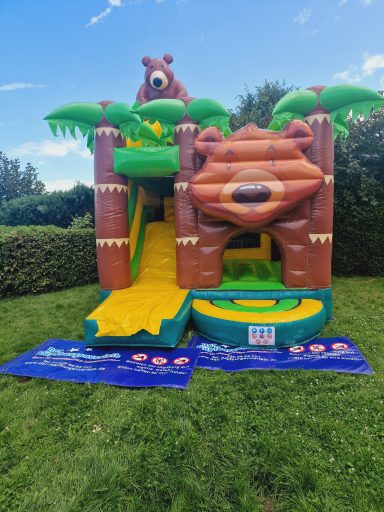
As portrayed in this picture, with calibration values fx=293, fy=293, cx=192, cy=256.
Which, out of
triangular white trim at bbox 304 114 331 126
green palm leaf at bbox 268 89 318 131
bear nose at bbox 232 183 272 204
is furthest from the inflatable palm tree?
triangular white trim at bbox 304 114 331 126

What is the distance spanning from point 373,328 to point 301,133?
2.59 metres

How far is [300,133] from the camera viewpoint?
367 centimetres

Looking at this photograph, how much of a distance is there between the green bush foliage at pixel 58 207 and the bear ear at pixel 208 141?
8.50 meters

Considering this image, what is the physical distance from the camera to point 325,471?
163cm

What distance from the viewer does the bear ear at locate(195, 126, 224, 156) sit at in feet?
12.6

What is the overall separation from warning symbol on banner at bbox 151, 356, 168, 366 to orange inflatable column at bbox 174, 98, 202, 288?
4.29ft

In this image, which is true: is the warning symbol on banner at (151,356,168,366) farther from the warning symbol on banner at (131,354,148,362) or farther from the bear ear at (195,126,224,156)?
the bear ear at (195,126,224,156)

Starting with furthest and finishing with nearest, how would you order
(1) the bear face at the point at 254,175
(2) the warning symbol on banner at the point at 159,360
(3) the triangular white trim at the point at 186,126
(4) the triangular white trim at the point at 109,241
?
(4) the triangular white trim at the point at 109,241
(3) the triangular white trim at the point at 186,126
(1) the bear face at the point at 254,175
(2) the warning symbol on banner at the point at 159,360

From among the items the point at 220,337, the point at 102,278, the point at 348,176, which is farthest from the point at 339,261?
the point at 102,278

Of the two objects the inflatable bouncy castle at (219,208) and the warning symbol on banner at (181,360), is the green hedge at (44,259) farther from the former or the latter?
the warning symbol on banner at (181,360)

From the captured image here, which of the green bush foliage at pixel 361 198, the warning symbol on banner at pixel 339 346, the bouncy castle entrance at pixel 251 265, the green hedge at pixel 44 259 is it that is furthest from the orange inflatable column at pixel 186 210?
the green bush foliage at pixel 361 198

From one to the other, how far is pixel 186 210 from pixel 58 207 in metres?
9.32

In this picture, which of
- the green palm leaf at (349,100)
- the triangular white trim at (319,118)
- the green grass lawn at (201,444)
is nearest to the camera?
the green grass lawn at (201,444)

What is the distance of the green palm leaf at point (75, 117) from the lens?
3.84 m
